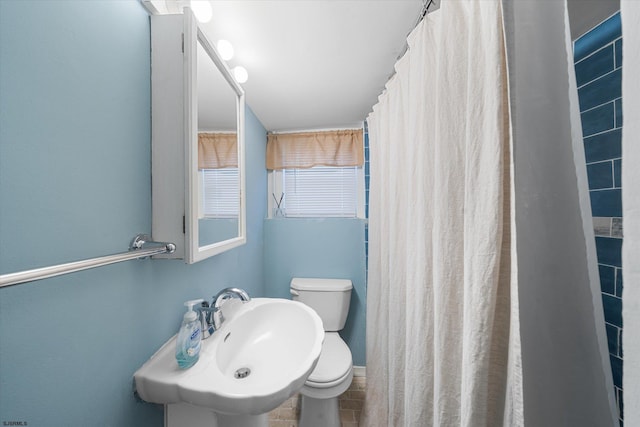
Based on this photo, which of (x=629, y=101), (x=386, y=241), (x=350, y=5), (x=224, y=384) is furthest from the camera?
(x=386, y=241)

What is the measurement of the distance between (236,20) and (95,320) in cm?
112

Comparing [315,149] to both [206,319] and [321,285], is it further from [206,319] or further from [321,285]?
[206,319]

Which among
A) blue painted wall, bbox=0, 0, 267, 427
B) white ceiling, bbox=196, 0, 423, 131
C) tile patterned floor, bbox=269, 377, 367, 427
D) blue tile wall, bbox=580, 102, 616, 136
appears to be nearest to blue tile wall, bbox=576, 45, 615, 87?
blue tile wall, bbox=580, 102, 616, 136

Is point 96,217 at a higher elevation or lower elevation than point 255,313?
higher

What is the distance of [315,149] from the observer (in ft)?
6.37

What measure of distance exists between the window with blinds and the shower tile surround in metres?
1.34

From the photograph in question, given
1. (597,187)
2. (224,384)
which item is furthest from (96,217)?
(597,187)

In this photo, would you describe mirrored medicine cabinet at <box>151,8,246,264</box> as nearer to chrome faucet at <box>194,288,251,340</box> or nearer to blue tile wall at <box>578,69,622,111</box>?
chrome faucet at <box>194,288,251,340</box>

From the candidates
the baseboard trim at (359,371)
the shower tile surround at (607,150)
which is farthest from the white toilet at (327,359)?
the shower tile surround at (607,150)

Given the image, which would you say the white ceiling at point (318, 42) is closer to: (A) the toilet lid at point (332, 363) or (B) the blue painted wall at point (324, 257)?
(B) the blue painted wall at point (324, 257)

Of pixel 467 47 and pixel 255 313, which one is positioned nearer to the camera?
pixel 467 47

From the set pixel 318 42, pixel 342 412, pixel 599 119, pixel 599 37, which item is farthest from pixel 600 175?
pixel 342 412

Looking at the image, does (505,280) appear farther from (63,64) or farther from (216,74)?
(216,74)

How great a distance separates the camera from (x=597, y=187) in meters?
0.70
